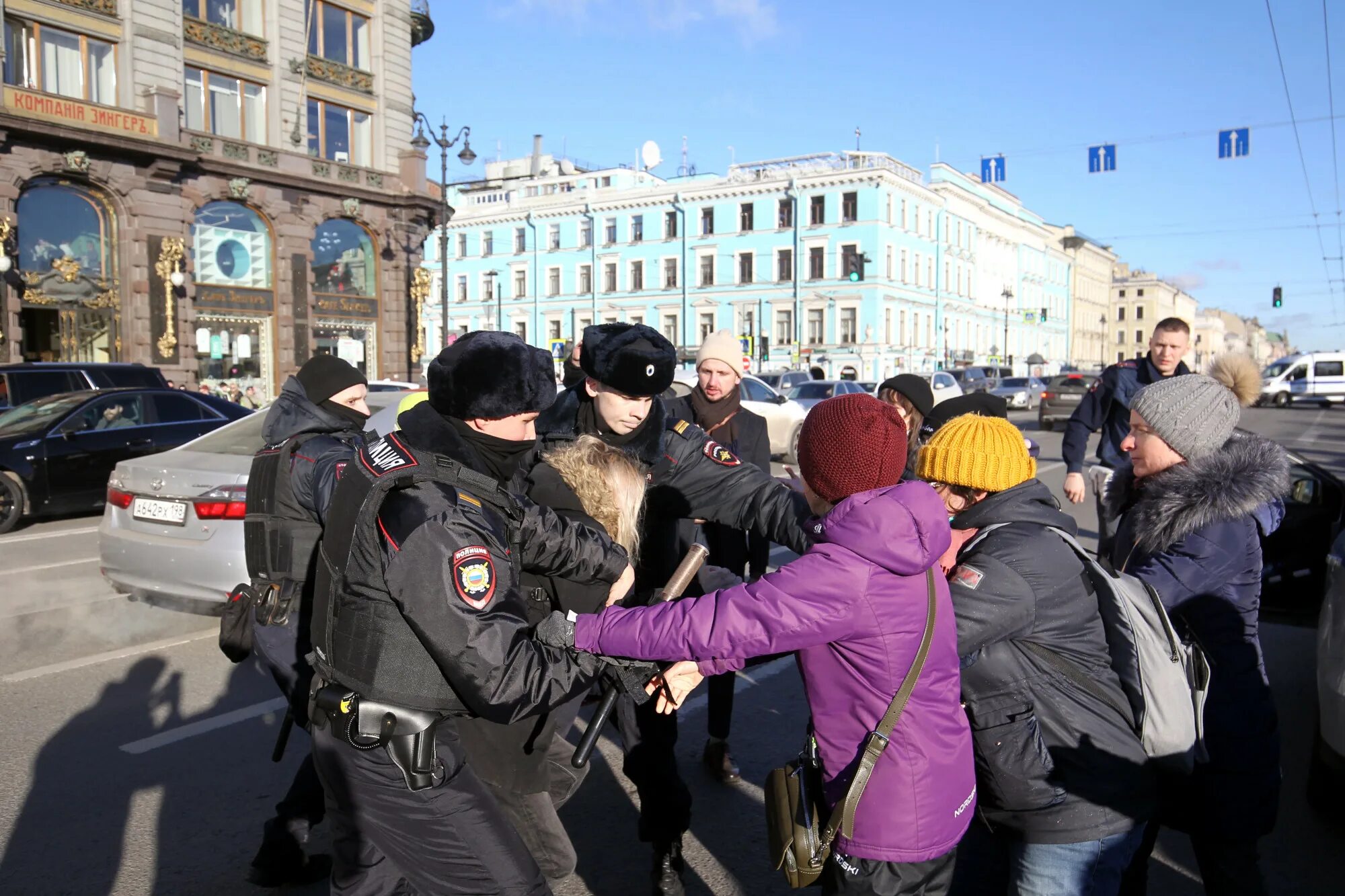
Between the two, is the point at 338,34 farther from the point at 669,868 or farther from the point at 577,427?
the point at 669,868

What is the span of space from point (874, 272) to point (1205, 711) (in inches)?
2302

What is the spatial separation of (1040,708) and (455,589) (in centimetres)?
141

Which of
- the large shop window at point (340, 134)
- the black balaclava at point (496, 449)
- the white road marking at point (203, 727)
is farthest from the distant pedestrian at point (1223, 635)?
the large shop window at point (340, 134)

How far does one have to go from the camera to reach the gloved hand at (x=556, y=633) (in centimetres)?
223

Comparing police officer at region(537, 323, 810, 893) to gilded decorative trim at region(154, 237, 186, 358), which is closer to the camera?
police officer at region(537, 323, 810, 893)

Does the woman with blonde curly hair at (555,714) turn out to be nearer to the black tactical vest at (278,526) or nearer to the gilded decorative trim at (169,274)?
the black tactical vest at (278,526)

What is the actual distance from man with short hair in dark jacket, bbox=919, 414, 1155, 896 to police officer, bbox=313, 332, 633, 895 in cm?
93

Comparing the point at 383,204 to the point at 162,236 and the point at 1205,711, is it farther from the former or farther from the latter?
the point at 1205,711

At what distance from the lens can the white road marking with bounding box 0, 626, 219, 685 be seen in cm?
573

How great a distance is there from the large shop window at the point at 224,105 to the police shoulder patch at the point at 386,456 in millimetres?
29497

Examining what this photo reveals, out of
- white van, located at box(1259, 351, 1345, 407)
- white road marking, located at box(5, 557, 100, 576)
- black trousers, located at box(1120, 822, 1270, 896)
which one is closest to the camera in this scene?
black trousers, located at box(1120, 822, 1270, 896)

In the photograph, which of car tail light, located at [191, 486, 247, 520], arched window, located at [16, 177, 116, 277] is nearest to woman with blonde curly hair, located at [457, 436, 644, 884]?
car tail light, located at [191, 486, 247, 520]

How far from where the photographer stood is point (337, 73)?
3080 centimetres

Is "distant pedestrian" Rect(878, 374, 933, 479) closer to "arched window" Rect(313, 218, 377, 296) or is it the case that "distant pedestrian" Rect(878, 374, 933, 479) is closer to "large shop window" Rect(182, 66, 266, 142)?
"large shop window" Rect(182, 66, 266, 142)
